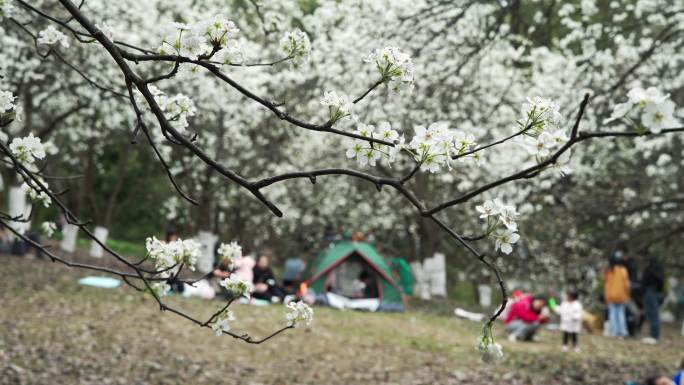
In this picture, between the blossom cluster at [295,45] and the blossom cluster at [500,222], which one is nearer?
the blossom cluster at [500,222]

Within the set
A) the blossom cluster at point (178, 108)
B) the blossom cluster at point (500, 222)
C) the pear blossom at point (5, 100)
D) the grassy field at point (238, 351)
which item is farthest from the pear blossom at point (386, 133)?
the grassy field at point (238, 351)

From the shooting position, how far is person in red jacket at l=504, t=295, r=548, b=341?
13.0 m

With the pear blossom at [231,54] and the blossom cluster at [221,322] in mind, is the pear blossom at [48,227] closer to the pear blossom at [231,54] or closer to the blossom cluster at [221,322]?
the blossom cluster at [221,322]

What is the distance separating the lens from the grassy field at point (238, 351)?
786cm

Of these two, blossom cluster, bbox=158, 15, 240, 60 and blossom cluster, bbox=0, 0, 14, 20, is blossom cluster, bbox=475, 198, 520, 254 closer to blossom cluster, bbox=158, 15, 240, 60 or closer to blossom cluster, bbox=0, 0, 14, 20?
blossom cluster, bbox=158, 15, 240, 60

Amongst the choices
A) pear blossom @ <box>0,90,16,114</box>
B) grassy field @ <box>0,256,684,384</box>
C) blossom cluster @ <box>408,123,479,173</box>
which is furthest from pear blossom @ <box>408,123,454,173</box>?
grassy field @ <box>0,256,684,384</box>

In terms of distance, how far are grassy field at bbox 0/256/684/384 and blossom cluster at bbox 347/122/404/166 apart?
5.32 m

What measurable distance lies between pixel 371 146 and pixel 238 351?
23.9 feet

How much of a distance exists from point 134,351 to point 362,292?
8577mm

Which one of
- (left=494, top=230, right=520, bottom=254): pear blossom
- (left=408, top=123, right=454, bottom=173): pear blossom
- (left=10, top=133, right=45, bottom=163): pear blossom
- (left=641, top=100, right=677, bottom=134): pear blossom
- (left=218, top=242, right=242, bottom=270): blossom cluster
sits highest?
(left=10, top=133, right=45, bottom=163): pear blossom

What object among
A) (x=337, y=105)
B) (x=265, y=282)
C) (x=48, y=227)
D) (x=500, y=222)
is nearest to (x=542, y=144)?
(x=500, y=222)

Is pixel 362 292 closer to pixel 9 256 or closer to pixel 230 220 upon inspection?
pixel 9 256

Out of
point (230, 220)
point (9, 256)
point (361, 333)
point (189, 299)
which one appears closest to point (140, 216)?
point (230, 220)

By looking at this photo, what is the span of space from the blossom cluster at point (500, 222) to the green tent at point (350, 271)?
1423 cm
